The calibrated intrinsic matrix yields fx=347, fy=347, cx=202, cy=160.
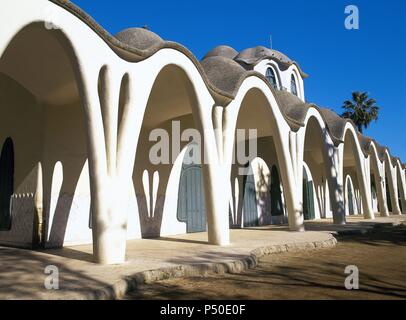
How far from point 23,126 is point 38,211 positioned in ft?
8.61

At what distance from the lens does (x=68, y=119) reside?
10.1m

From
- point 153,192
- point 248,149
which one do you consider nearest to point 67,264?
point 153,192

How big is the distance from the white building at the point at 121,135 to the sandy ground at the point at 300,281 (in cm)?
176

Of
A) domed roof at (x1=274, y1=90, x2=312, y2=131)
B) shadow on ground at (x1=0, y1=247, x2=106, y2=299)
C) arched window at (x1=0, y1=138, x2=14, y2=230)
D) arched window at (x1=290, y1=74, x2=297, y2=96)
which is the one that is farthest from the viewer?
arched window at (x1=290, y1=74, x2=297, y2=96)

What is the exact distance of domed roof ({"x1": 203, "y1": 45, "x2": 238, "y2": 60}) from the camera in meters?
24.5

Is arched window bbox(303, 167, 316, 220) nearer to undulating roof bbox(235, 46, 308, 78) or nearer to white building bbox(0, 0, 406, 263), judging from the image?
white building bbox(0, 0, 406, 263)

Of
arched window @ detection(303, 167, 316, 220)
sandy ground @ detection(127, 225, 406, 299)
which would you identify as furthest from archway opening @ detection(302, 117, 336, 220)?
sandy ground @ detection(127, 225, 406, 299)

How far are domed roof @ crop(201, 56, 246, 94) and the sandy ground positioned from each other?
529 cm

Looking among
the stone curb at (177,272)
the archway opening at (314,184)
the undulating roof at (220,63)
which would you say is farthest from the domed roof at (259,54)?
the stone curb at (177,272)

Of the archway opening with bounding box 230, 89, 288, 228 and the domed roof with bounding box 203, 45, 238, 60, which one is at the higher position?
the domed roof with bounding box 203, 45, 238, 60

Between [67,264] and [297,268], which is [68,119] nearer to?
[67,264]

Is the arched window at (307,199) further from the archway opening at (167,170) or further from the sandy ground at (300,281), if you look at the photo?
the sandy ground at (300,281)

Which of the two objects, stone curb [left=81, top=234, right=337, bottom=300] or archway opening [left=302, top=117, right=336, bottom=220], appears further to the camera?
archway opening [left=302, top=117, right=336, bottom=220]

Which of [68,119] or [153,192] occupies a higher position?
[68,119]
